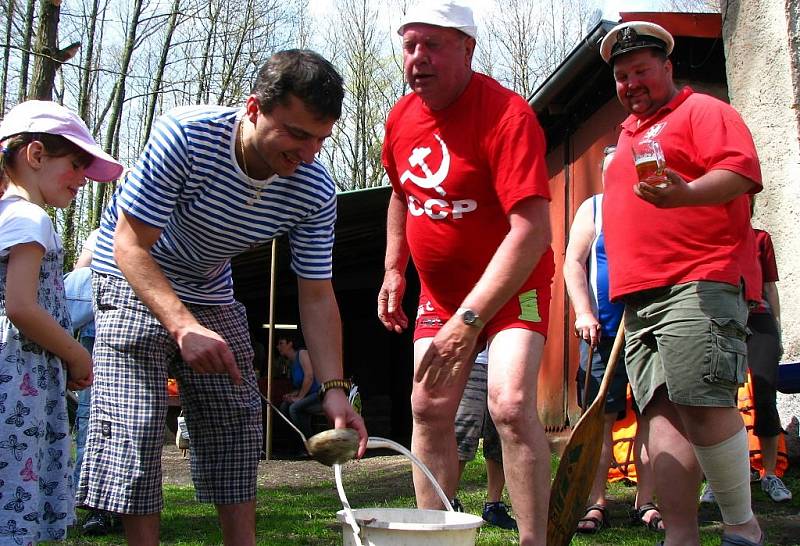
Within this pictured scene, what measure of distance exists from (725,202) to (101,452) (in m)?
2.34

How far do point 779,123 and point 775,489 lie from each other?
2.47 meters

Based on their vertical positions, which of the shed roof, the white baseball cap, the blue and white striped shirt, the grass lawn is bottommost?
the grass lawn

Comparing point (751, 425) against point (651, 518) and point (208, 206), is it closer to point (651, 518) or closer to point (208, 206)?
point (651, 518)

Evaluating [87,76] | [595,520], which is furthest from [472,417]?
[87,76]

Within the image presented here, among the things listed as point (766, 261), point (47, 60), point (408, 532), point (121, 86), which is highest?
point (121, 86)

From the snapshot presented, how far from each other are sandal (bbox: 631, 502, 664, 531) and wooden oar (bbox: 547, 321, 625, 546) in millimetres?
1122

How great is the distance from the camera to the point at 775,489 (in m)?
5.11

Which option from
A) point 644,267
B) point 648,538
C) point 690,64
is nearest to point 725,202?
point 644,267

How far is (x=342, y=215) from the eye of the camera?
11625mm

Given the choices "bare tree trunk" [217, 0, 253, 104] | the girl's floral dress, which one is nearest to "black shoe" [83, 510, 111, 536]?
the girl's floral dress

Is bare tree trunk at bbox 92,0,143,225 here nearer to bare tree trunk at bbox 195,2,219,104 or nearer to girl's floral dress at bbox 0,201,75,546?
bare tree trunk at bbox 195,2,219,104

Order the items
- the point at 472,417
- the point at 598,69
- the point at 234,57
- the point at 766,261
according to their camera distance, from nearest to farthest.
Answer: the point at 472,417 → the point at 766,261 → the point at 598,69 → the point at 234,57

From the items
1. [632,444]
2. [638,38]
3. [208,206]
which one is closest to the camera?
[208,206]

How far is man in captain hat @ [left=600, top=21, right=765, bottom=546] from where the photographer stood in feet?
10.8
